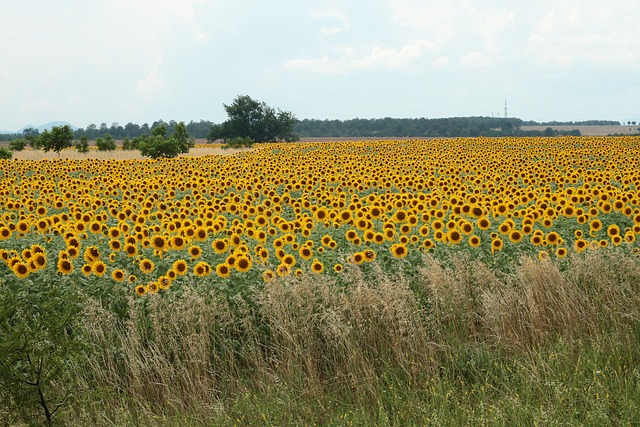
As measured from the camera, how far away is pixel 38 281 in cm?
800

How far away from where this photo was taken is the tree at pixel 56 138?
38344mm

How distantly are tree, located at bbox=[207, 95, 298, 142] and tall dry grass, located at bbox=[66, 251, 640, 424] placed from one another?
67.5 meters

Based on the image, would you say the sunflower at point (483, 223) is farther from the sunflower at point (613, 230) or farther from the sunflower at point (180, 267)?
the sunflower at point (180, 267)

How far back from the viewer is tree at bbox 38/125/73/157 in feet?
A: 126

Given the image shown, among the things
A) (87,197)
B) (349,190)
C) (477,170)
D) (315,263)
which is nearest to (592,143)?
(477,170)

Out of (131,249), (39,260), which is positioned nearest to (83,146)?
(131,249)

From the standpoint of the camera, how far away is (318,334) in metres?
6.83

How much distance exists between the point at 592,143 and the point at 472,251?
104 feet

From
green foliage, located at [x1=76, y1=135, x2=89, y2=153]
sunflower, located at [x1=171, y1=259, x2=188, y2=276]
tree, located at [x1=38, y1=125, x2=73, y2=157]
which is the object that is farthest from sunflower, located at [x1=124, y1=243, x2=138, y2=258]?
green foliage, located at [x1=76, y1=135, x2=89, y2=153]

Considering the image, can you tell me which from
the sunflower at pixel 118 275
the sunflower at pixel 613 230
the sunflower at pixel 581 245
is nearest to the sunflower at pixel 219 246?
the sunflower at pixel 118 275

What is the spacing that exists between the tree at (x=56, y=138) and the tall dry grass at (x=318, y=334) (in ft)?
113

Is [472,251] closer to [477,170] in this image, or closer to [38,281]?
[38,281]

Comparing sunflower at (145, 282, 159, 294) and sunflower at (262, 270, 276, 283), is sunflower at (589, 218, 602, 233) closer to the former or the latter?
sunflower at (262, 270, 276, 283)

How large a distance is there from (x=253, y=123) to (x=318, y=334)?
Result: 226 feet
